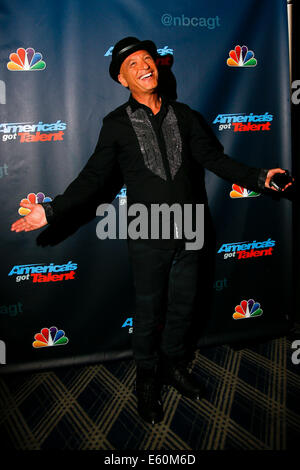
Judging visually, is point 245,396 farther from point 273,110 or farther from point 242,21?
point 242,21

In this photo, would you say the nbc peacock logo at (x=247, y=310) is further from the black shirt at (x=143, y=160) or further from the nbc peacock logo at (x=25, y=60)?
the nbc peacock logo at (x=25, y=60)

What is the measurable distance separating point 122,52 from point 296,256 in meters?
2.29

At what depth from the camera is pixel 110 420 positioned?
2.11 meters

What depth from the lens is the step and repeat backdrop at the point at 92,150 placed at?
220 cm

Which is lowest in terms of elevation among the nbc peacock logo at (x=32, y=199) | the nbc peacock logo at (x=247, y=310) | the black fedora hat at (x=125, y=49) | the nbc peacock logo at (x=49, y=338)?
the nbc peacock logo at (x=49, y=338)

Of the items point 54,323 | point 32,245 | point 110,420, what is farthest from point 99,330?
point 32,245

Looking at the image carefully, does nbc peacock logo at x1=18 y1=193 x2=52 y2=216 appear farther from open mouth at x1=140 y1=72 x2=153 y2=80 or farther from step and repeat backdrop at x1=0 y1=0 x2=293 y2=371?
open mouth at x1=140 y1=72 x2=153 y2=80

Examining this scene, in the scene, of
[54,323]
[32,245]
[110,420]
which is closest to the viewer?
[110,420]

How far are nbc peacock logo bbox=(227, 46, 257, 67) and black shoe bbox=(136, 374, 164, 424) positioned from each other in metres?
2.45

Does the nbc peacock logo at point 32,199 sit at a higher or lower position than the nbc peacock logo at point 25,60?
lower

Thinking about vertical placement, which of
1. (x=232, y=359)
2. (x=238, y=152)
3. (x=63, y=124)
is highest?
(x=63, y=124)

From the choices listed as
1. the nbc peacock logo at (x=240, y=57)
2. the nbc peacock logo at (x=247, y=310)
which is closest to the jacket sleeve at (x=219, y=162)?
the nbc peacock logo at (x=240, y=57)
